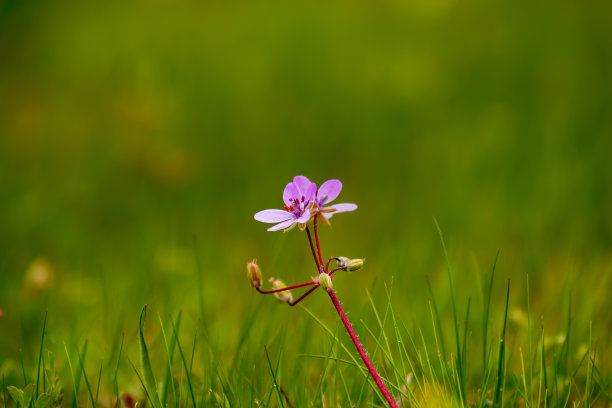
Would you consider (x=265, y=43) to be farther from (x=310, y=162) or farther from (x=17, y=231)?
(x=17, y=231)

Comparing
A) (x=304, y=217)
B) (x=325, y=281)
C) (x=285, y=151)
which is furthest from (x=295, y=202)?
(x=285, y=151)

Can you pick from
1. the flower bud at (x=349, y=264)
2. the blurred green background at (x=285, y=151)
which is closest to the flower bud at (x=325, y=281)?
the flower bud at (x=349, y=264)

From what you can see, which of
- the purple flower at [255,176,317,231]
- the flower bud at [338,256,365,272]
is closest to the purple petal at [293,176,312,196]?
the purple flower at [255,176,317,231]

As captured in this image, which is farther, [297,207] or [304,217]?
[297,207]

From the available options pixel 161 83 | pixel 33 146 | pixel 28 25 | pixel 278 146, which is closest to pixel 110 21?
pixel 28 25

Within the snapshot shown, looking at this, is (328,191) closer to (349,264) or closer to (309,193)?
(309,193)

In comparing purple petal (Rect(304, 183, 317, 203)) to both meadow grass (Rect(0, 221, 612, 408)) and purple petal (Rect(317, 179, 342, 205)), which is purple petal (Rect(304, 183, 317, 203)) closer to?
purple petal (Rect(317, 179, 342, 205))

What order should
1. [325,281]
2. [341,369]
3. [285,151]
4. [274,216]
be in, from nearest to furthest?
[325,281] < [274,216] < [341,369] < [285,151]
